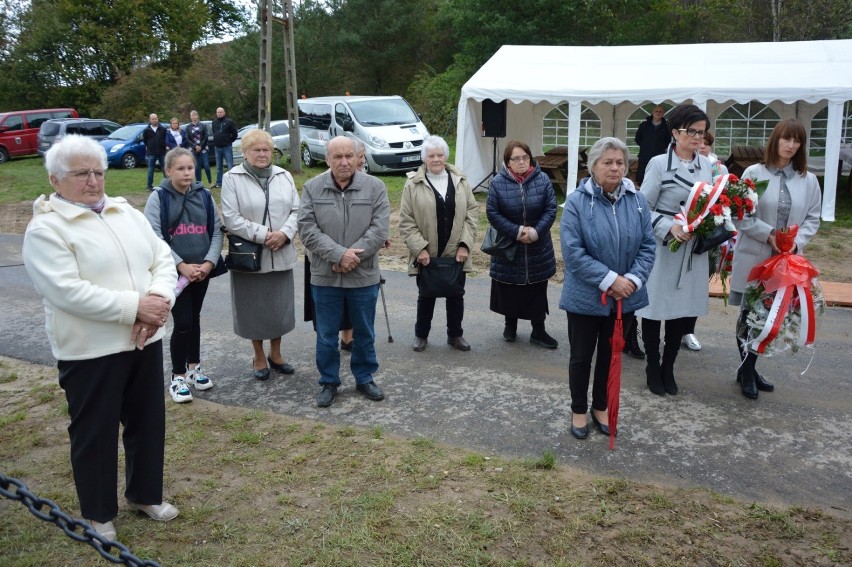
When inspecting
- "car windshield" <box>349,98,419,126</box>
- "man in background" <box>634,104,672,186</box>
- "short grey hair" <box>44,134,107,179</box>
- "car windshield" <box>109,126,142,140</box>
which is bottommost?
"short grey hair" <box>44,134,107,179</box>

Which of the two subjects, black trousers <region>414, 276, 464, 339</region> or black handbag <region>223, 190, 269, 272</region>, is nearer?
black handbag <region>223, 190, 269, 272</region>

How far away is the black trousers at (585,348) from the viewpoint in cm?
464

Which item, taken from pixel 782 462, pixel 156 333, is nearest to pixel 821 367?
pixel 782 462

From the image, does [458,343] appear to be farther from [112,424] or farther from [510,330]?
[112,424]

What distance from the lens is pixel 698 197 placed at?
16.4ft

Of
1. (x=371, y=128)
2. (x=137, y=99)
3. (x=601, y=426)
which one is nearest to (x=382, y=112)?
(x=371, y=128)

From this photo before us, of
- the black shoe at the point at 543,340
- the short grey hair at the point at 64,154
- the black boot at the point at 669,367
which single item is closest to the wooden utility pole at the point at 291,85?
the black shoe at the point at 543,340

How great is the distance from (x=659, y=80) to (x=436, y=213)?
9.14m

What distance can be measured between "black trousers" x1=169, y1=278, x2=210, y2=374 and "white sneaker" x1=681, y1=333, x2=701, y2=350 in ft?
13.0

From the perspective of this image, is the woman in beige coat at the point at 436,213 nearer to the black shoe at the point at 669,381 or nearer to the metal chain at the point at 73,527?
the black shoe at the point at 669,381

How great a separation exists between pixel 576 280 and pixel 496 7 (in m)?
28.6

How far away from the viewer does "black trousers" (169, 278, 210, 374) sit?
17.3 feet

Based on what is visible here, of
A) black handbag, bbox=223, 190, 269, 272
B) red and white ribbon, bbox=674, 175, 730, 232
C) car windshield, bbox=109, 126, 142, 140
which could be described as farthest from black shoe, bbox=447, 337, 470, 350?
car windshield, bbox=109, 126, 142, 140

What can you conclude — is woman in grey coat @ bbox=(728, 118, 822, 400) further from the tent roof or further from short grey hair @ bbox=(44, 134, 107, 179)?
the tent roof
